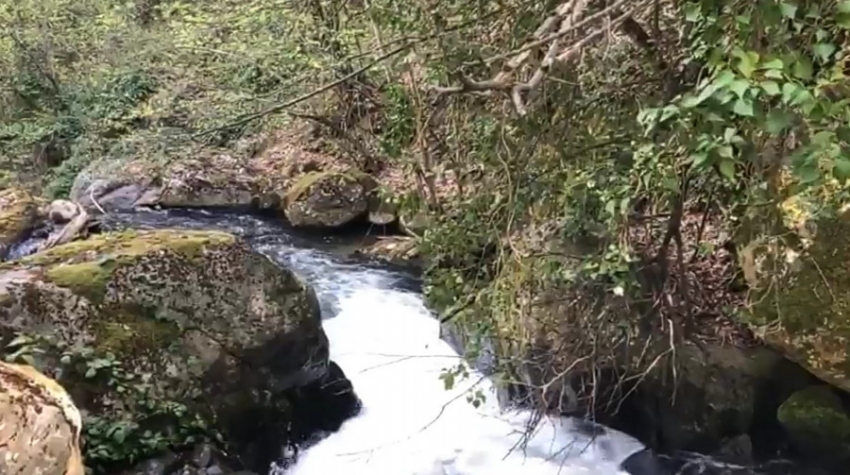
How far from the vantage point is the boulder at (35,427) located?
2400mm

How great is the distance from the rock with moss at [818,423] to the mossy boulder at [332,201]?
6545mm

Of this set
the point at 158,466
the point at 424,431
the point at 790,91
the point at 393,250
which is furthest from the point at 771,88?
the point at 393,250

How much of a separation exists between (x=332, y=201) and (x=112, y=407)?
6268mm

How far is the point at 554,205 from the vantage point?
3844 mm

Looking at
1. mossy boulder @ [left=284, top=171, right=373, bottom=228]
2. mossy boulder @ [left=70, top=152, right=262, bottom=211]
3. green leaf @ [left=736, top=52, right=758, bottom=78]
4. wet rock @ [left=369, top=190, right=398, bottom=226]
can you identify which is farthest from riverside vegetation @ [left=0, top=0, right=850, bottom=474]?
mossy boulder @ [left=70, top=152, right=262, bottom=211]

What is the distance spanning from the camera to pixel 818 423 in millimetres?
4344

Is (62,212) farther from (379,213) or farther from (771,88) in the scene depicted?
(771,88)

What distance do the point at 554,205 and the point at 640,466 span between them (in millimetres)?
1967

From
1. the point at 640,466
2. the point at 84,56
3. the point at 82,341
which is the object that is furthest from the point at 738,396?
the point at 84,56

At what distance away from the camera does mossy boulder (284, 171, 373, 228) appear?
1027 cm

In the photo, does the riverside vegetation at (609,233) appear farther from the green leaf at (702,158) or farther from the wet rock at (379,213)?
the wet rock at (379,213)

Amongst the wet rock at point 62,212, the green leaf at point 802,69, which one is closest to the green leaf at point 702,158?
the green leaf at point 802,69

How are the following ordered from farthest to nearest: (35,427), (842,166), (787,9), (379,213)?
(379,213)
(35,427)
(787,9)
(842,166)

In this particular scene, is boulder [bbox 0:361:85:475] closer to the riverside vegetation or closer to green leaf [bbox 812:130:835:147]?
the riverside vegetation
